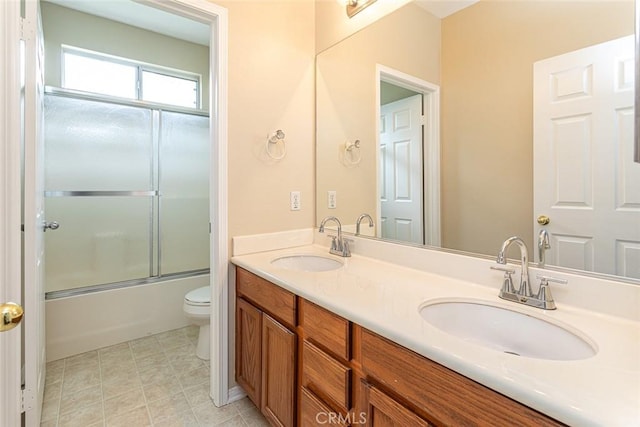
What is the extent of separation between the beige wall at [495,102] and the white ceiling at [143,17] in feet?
6.32

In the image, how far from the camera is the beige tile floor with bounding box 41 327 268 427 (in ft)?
5.20

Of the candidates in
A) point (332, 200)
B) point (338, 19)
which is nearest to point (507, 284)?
point (332, 200)

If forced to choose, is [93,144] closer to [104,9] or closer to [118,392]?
[104,9]

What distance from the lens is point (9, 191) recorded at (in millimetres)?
783

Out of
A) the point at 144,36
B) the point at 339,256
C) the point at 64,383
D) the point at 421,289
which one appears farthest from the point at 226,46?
the point at 64,383

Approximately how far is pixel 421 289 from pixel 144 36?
318 centimetres

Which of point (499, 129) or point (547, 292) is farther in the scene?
point (499, 129)

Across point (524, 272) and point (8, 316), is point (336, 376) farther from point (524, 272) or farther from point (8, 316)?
point (8, 316)

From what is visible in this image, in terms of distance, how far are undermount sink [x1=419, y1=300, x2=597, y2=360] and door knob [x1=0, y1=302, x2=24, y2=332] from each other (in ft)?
3.27

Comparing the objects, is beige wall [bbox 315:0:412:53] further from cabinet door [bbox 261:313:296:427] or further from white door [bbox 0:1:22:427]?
cabinet door [bbox 261:313:296:427]

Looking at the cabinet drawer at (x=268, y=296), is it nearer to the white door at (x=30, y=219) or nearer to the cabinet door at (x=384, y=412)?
the cabinet door at (x=384, y=412)

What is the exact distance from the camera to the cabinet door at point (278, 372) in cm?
126

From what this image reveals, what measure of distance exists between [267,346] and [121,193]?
2.01 meters

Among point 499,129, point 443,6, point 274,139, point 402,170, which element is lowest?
point 402,170
